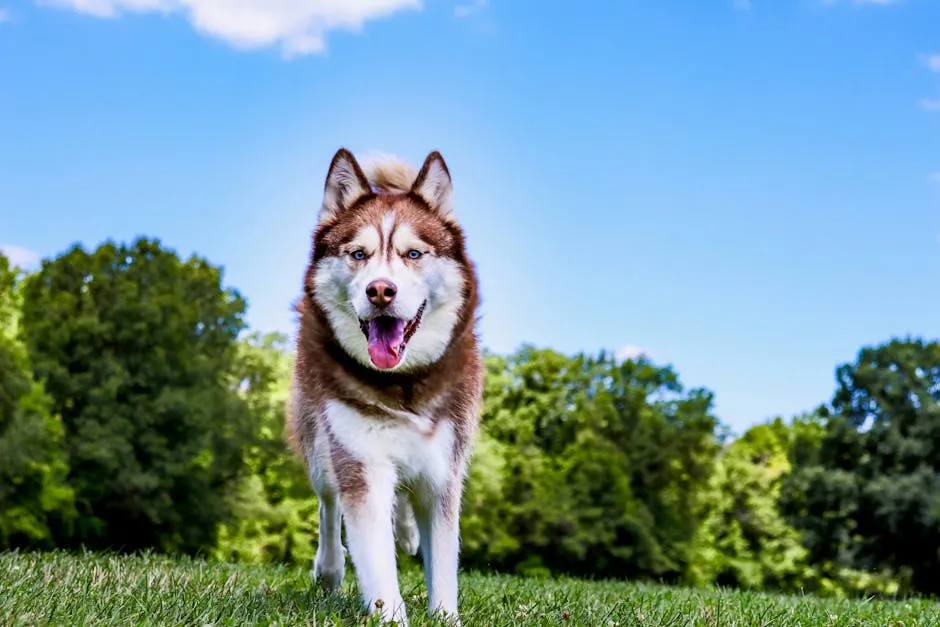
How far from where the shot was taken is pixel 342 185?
6.18 metres

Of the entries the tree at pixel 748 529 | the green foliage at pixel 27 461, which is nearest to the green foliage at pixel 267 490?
the green foliage at pixel 27 461

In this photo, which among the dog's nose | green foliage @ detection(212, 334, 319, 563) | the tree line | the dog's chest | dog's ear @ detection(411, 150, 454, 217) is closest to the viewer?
the dog's nose

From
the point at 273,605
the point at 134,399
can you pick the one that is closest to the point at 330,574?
the point at 273,605

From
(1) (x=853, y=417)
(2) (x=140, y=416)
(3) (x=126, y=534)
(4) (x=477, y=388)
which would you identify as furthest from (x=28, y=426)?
(1) (x=853, y=417)

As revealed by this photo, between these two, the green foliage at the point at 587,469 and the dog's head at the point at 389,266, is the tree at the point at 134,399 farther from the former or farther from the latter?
the dog's head at the point at 389,266

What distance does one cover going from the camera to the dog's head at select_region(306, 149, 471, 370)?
568cm

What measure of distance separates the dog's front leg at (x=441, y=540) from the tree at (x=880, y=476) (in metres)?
32.9

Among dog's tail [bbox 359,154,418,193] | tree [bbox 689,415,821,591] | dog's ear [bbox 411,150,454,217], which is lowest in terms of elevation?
tree [bbox 689,415,821,591]

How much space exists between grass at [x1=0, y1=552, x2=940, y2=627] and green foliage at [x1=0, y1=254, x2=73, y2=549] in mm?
20718

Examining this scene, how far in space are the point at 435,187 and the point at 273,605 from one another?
2.72 m

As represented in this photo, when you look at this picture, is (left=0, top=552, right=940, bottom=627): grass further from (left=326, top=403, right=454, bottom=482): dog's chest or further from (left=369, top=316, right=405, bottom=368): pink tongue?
(left=369, top=316, right=405, bottom=368): pink tongue

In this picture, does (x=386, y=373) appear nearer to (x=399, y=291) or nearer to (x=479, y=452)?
(x=399, y=291)

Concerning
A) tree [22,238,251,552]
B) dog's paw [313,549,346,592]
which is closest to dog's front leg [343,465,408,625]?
dog's paw [313,549,346,592]

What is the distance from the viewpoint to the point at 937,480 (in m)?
35.6
